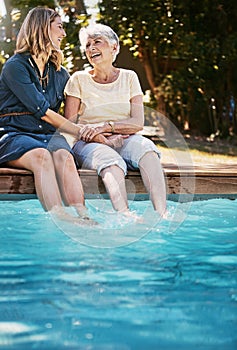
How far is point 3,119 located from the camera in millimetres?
3395

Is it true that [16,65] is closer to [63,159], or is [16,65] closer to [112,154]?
[63,159]

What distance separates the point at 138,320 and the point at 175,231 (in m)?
1.33

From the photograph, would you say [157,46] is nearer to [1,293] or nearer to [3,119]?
[3,119]

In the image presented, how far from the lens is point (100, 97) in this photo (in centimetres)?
350

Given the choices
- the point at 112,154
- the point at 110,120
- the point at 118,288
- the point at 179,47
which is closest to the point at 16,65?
the point at 110,120

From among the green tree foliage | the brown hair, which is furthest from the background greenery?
the brown hair

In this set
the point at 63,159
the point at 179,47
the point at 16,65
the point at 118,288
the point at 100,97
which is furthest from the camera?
the point at 179,47

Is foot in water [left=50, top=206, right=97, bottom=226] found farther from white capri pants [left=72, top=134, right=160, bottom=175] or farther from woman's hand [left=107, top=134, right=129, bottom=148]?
woman's hand [left=107, top=134, right=129, bottom=148]

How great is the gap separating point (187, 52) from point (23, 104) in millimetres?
7286

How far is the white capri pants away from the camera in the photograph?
320 cm

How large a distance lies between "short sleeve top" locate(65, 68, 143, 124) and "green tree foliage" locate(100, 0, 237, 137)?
21.1ft

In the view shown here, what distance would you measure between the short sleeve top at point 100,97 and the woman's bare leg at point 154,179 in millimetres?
373

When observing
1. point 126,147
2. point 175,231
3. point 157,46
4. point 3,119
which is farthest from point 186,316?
point 157,46

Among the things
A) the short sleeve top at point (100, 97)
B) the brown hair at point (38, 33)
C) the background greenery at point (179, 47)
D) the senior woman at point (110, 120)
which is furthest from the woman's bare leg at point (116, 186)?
the background greenery at point (179, 47)
